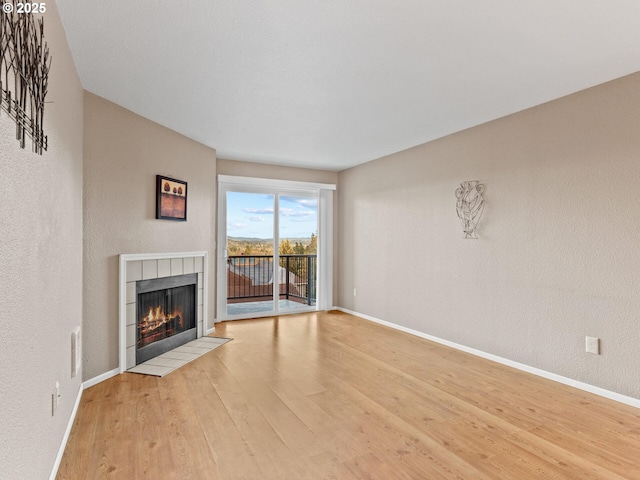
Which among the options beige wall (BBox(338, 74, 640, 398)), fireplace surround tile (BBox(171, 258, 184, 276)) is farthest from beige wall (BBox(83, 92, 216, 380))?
beige wall (BBox(338, 74, 640, 398))

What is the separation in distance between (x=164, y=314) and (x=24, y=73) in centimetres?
313

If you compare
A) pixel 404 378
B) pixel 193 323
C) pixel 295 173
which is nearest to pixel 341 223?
pixel 295 173

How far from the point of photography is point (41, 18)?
64.7 inches

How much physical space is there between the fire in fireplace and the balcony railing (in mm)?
1194

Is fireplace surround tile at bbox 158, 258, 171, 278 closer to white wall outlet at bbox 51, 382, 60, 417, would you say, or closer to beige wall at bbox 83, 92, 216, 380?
beige wall at bbox 83, 92, 216, 380

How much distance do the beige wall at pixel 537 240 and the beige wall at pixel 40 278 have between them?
12.2 ft

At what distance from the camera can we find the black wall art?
1.19 metres

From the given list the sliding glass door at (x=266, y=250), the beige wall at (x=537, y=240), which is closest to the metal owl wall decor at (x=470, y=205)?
the beige wall at (x=537, y=240)

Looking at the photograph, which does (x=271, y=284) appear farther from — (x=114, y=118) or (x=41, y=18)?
(x=41, y=18)

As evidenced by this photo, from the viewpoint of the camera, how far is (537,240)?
11.1ft

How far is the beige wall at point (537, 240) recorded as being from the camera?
2.82 meters

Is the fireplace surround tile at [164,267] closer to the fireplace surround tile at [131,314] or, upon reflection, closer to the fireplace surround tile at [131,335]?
the fireplace surround tile at [131,314]

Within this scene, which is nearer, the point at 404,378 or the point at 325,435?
Answer: the point at 325,435

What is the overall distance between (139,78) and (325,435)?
116 inches
